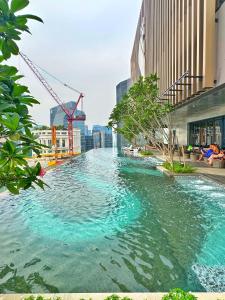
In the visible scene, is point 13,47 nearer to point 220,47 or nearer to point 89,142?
point 220,47

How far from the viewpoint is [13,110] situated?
1855 millimetres

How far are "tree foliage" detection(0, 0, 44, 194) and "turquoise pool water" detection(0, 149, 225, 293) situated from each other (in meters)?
2.60

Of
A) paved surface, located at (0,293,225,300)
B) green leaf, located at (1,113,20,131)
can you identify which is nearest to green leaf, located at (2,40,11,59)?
green leaf, located at (1,113,20,131)

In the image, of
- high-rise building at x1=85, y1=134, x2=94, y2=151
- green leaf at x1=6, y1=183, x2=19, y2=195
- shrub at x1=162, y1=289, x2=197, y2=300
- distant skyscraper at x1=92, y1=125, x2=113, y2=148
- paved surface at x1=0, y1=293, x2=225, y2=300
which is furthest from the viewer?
distant skyscraper at x1=92, y1=125, x2=113, y2=148

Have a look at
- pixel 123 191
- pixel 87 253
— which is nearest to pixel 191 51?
pixel 123 191

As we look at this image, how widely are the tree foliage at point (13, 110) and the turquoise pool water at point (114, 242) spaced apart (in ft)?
8.54

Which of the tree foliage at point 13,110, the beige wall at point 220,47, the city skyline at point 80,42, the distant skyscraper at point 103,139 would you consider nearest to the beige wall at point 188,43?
the beige wall at point 220,47

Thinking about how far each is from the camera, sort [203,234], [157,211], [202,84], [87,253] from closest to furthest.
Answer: [87,253] → [203,234] → [157,211] → [202,84]

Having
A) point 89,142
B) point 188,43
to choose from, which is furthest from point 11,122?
point 89,142

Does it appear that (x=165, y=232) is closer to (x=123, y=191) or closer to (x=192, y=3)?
(x=123, y=191)

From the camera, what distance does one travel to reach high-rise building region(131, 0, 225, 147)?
507 inches

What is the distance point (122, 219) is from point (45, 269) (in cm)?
316

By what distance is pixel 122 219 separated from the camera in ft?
24.2

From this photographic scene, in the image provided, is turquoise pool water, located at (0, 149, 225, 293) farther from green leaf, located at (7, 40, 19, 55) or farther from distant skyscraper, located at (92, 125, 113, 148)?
distant skyscraper, located at (92, 125, 113, 148)
